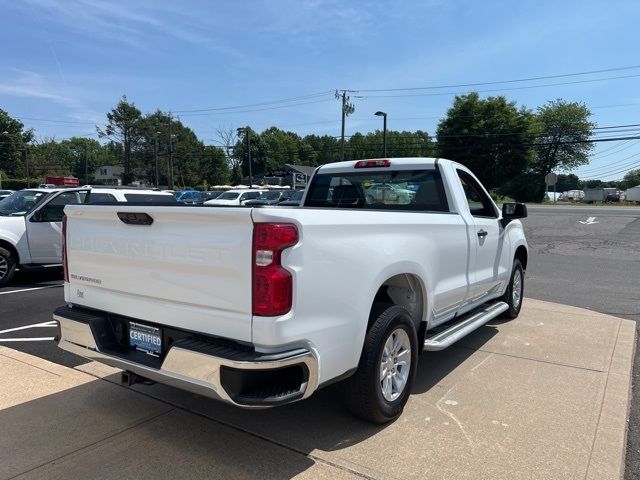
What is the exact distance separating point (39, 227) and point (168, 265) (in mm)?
7458

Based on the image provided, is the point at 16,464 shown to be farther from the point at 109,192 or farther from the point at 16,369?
the point at 109,192

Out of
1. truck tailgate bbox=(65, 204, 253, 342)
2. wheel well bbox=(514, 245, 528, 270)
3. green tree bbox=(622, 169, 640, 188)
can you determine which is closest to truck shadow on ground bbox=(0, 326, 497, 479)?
truck tailgate bbox=(65, 204, 253, 342)

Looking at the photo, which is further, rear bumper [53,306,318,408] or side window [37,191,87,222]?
side window [37,191,87,222]

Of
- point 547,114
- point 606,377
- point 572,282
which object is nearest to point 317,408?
point 606,377

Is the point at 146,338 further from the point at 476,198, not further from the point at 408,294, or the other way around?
the point at 476,198

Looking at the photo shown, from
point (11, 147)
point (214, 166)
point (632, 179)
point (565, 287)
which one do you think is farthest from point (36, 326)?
point (632, 179)

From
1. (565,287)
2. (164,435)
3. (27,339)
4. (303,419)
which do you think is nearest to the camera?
(164,435)

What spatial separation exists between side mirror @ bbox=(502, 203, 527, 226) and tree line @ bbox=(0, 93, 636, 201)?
34185 mm

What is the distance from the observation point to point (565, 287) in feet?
30.6

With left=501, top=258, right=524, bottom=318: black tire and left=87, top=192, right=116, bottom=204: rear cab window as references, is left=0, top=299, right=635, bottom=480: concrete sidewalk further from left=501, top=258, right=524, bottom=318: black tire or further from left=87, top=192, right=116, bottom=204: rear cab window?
left=87, top=192, right=116, bottom=204: rear cab window

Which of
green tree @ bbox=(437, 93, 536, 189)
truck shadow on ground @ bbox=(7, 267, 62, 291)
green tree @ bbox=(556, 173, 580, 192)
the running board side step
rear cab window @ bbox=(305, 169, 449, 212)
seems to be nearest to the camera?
the running board side step

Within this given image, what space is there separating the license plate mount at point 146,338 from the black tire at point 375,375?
1.27 metres

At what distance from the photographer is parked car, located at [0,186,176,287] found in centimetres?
897

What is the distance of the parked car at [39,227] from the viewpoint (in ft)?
29.4
